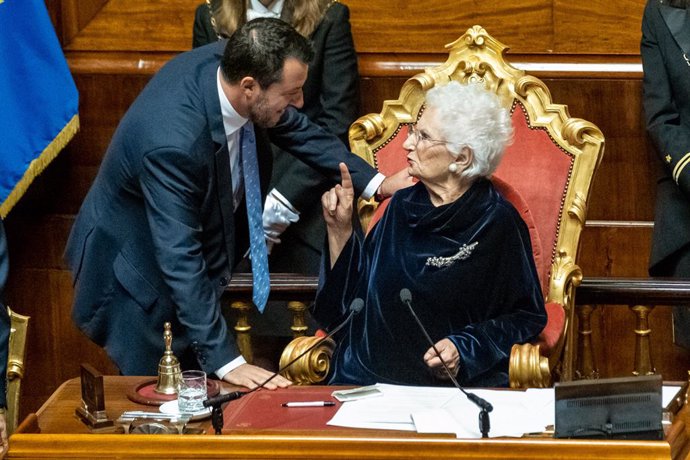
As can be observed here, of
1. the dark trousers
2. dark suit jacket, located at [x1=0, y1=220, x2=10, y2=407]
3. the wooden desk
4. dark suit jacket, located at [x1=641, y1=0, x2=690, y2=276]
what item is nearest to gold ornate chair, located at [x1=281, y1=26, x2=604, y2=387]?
dark suit jacket, located at [x1=641, y1=0, x2=690, y2=276]

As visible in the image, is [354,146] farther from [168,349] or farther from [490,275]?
[168,349]

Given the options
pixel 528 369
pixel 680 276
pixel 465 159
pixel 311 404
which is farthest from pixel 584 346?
pixel 311 404

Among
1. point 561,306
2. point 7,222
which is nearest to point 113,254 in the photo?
point 561,306

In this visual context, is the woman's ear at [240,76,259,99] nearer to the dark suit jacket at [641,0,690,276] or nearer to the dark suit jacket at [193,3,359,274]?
the dark suit jacket at [193,3,359,274]

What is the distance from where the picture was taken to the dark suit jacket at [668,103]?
152 inches

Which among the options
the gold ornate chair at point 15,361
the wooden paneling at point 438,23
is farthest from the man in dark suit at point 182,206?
the wooden paneling at point 438,23

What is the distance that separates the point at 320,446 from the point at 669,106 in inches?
79.0

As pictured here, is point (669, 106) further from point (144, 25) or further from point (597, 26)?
point (144, 25)

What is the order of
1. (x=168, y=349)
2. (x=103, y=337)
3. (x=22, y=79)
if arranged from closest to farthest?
(x=168, y=349), (x=103, y=337), (x=22, y=79)

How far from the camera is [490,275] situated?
3.12 meters

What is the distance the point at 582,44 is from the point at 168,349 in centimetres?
232

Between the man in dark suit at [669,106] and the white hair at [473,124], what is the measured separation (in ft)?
2.98

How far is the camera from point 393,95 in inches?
179

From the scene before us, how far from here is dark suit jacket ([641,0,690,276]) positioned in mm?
3861
